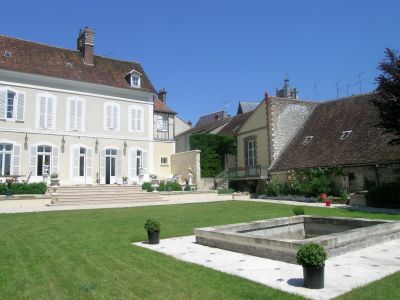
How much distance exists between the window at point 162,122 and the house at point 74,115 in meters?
3.00

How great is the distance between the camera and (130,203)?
19281 mm

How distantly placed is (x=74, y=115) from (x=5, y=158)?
485 cm

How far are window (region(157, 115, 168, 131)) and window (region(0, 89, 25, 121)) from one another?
435 inches

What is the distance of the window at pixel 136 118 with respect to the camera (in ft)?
85.6

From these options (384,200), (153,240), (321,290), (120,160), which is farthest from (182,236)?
(120,160)

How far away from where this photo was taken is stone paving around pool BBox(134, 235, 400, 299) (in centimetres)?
516

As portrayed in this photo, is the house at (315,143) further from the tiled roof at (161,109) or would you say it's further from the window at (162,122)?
the tiled roof at (161,109)

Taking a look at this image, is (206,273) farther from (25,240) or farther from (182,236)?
(25,240)

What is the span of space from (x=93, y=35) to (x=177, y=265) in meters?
24.1

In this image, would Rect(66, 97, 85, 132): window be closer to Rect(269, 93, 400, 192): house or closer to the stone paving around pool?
Rect(269, 93, 400, 192): house

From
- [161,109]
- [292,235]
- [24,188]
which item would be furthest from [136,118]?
[292,235]

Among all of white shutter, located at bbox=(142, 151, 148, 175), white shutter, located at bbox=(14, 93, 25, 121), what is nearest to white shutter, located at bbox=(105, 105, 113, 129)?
white shutter, located at bbox=(142, 151, 148, 175)

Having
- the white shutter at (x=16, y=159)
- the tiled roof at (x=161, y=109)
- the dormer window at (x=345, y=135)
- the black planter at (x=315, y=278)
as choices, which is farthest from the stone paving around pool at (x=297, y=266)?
the tiled roof at (x=161, y=109)

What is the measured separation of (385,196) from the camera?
667 inches
